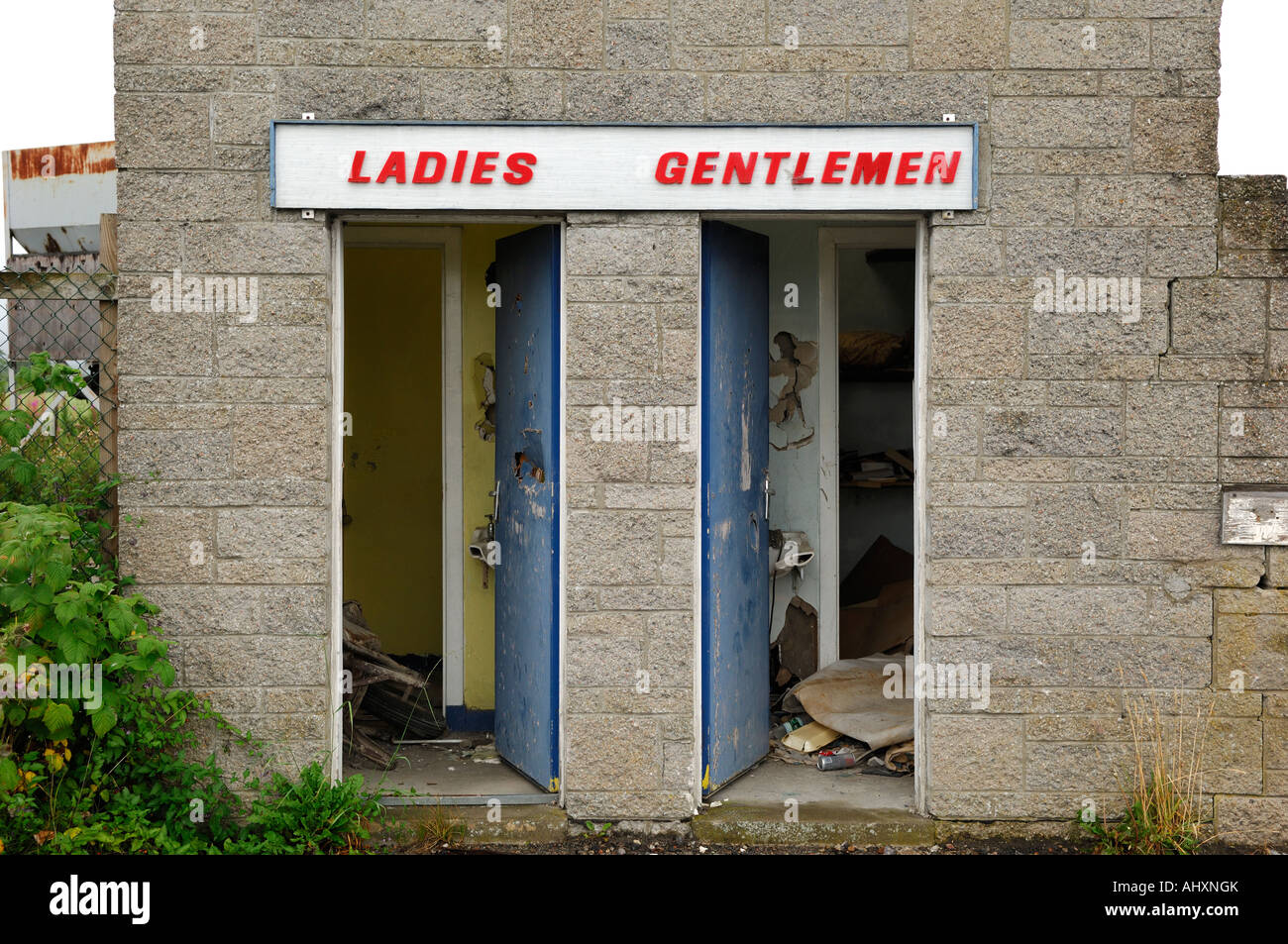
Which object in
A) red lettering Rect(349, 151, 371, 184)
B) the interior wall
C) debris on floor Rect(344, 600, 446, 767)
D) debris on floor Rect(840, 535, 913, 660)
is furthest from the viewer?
the interior wall

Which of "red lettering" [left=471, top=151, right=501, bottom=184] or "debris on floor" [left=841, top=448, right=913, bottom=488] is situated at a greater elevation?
"red lettering" [left=471, top=151, right=501, bottom=184]

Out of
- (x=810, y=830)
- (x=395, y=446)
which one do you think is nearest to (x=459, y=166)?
(x=395, y=446)

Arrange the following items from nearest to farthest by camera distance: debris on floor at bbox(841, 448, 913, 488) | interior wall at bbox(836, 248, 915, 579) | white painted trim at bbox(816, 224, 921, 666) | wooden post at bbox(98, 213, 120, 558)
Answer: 1. wooden post at bbox(98, 213, 120, 558)
2. white painted trim at bbox(816, 224, 921, 666)
3. debris on floor at bbox(841, 448, 913, 488)
4. interior wall at bbox(836, 248, 915, 579)

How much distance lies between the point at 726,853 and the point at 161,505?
9.39ft

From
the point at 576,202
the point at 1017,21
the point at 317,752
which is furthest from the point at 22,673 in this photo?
the point at 1017,21

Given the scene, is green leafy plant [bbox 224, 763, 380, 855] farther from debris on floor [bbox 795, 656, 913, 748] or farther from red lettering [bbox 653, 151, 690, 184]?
red lettering [bbox 653, 151, 690, 184]

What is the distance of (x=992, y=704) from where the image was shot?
4.91 meters

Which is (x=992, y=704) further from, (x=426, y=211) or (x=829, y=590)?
(x=426, y=211)

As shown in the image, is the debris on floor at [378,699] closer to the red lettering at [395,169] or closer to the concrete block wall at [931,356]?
the concrete block wall at [931,356]

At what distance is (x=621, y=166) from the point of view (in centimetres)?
482

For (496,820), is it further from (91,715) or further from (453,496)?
(453,496)

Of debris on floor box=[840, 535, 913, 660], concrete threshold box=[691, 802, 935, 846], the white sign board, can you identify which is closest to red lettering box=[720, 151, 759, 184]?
the white sign board

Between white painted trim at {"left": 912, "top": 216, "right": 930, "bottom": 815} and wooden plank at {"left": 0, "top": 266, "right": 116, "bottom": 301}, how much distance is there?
355 cm

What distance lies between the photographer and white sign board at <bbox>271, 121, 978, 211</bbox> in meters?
4.77
